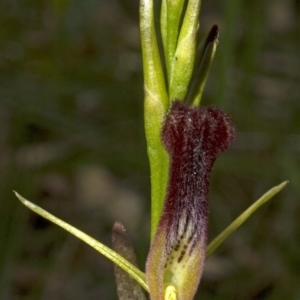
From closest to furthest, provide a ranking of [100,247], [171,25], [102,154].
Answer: [100,247] → [171,25] → [102,154]

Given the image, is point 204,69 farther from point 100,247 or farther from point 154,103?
point 100,247

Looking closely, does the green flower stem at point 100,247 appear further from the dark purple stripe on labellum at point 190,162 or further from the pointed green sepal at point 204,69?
the pointed green sepal at point 204,69

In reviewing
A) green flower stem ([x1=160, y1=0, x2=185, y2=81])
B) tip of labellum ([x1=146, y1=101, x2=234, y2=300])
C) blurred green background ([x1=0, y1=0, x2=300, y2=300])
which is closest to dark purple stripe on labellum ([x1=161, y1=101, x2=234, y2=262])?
tip of labellum ([x1=146, y1=101, x2=234, y2=300])

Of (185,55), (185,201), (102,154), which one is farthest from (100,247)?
(102,154)

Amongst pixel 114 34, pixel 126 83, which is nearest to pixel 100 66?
pixel 126 83

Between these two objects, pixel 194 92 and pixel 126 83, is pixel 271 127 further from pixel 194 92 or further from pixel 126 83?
pixel 194 92

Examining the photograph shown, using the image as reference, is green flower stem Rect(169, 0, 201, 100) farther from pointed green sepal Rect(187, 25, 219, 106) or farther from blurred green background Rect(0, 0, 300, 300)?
blurred green background Rect(0, 0, 300, 300)

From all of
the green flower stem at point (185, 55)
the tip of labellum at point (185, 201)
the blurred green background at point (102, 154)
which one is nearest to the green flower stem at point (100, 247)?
the tip of labellum at point (185, 201)
